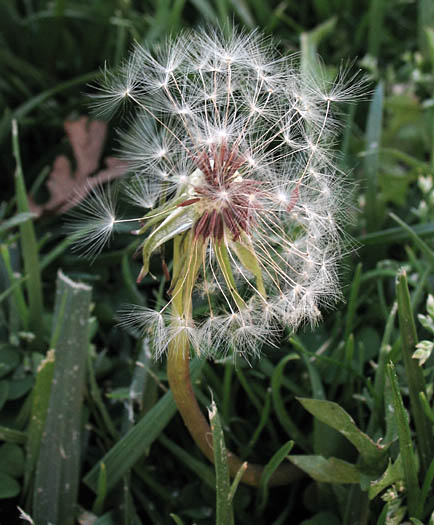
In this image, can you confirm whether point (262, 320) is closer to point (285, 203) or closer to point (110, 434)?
point (285, 203)

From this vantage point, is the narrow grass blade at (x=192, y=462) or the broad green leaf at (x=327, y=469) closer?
the broad green leaf at (x=327, y=469)

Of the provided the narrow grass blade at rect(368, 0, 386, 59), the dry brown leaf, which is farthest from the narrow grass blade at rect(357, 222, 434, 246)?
the narrow grass blade at rect(368, 0, 386, 59)

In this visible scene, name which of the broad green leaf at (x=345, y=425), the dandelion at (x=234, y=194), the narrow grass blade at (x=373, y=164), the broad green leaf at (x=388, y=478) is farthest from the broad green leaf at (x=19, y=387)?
the narrow grass blade at (x=373, y=164)

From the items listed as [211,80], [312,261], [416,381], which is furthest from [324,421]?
[211,80]

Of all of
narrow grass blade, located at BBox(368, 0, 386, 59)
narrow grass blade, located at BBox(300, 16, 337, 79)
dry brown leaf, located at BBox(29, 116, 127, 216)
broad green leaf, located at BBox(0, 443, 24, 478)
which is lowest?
broad green leaf, located at BBox(0, 443, 24, 478)

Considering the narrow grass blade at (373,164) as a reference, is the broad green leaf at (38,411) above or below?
below

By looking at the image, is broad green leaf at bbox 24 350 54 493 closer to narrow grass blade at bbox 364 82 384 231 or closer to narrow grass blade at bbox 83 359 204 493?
narrow grass blade at bbox 83 359 204 493

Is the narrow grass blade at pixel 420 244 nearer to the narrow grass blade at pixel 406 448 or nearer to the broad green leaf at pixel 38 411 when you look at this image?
the narrow grass blade at pixel 406 448
